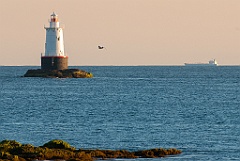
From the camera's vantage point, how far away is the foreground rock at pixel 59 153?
39.3m

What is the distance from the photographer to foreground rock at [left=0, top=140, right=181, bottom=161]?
39.3m

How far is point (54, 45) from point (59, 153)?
103397 millimetres

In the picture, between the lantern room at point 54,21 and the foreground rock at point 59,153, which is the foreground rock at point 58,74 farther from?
the foreground rock at point 59,153

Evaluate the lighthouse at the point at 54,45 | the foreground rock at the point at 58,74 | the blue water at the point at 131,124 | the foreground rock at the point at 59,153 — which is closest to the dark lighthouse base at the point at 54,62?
the lighthouse at the point at 54,45

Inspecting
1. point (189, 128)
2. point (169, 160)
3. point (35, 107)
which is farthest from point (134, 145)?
point (35, 107)

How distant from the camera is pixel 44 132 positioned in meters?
53.8

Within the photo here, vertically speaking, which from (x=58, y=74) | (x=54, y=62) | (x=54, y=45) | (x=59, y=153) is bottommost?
(x=59, y=153)

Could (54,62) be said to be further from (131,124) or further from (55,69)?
(131,124)

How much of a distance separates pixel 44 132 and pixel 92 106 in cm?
2779

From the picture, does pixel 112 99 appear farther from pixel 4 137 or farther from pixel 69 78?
pixel 69 78

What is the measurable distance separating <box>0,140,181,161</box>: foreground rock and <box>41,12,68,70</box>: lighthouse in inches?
3951

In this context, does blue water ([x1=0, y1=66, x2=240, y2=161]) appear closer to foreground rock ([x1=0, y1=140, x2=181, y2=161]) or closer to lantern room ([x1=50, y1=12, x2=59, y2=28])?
foreground rock ([x1=0, y1=140, x2=181, y2=161])

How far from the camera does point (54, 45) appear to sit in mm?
142625

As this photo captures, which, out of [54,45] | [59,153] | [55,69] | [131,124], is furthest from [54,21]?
[59,153]
